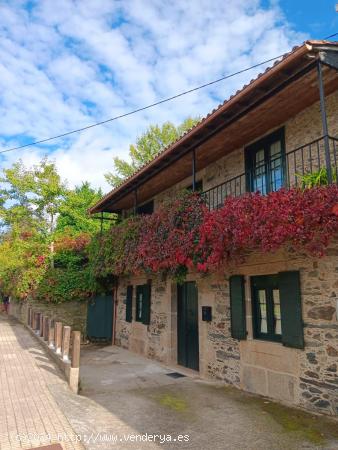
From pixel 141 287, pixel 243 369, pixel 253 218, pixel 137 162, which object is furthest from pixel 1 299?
pixel 253 218

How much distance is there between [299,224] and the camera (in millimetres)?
4457

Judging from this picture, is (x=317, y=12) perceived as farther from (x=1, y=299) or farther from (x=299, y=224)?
(x=1, y=299)

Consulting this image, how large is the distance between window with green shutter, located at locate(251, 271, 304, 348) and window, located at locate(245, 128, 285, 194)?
2.11m

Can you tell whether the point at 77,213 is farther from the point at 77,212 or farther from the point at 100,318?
the point at 100,318

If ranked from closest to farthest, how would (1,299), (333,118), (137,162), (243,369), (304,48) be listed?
1. (304,48)
2. (333,118)
3. (243,369)
4. (137,162)
5. (1,299)

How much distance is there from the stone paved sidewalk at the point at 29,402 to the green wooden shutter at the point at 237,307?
Answer: 353 cm

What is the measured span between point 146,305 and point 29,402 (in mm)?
5647

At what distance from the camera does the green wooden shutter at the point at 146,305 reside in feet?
34.9

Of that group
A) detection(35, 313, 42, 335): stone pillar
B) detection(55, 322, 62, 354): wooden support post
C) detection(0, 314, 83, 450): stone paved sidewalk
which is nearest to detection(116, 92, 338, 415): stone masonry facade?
detection(55, 322, 62, 354): wooden support post

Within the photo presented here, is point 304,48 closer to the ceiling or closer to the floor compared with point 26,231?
closer to the ceiling

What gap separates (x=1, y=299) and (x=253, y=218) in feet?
95.0

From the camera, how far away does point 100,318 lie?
1385 cm

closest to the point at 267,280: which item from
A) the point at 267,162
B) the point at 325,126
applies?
the point at 267,162

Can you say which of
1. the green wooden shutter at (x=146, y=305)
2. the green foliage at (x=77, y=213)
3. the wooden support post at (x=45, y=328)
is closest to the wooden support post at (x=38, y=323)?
the wooden support post at (x=45, y=328)
